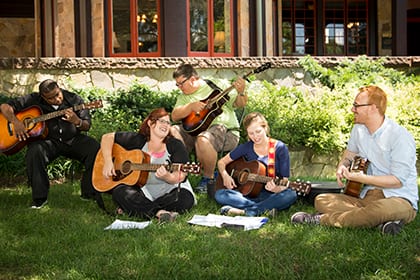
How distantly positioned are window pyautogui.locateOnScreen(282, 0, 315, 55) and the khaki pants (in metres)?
11.0

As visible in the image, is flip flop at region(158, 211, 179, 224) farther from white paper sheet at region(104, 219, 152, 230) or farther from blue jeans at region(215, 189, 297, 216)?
blue jeans at region(215, 189, 297, 216)

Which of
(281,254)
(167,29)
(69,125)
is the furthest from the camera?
(167,29)

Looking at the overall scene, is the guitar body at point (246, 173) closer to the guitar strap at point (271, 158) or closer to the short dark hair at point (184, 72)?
the guitar strap at point (271, 158)

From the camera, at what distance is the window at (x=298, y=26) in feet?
51.4

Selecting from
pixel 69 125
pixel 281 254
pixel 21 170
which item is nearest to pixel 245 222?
pixel 281 254

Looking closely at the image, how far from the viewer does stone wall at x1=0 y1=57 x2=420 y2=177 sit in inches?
314

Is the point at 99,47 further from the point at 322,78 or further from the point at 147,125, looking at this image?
the point at 147,125

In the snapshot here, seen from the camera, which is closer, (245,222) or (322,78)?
(245,222)

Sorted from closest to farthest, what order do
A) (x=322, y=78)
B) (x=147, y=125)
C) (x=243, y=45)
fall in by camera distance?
(x=147, y=125) < (x=322, y=78) < (x=243, y=45)

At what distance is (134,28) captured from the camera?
11.5 meters

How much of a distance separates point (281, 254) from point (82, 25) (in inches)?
330

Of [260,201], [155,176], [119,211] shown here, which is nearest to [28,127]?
[119,211]

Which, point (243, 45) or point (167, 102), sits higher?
point (243, 45)

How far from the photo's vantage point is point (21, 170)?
7.23 meters
